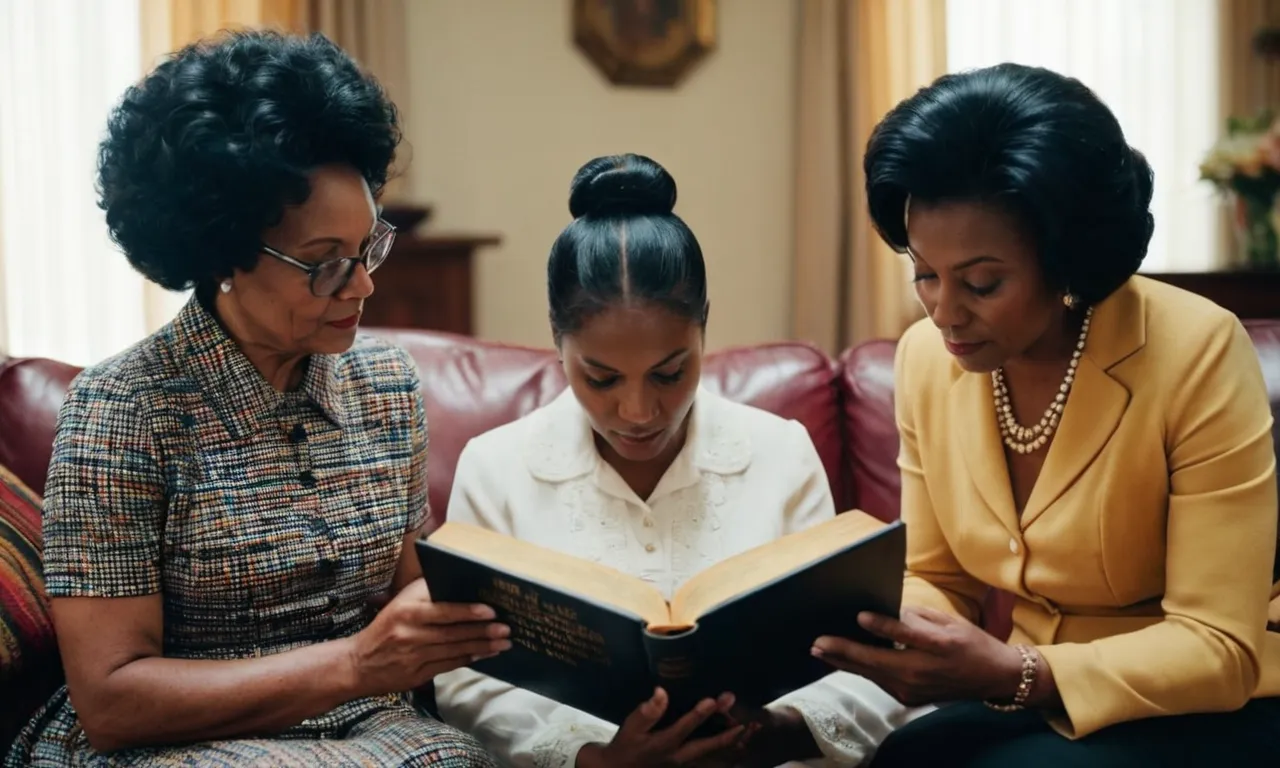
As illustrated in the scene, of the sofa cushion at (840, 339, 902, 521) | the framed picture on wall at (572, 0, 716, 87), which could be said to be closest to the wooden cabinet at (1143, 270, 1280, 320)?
the sofa cushion at (840, 339, 902, 521)

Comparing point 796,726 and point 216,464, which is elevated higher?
point 216,464

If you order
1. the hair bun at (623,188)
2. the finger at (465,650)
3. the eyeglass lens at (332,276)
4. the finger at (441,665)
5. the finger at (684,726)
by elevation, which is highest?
the hair bun at (623,188)

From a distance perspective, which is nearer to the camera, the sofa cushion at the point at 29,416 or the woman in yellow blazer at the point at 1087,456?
the woman in yellow blazer at the point at 1087,456

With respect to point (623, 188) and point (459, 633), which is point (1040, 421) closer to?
point (623, 188)

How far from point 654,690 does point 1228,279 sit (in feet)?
7.39

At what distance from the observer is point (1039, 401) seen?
1535mm

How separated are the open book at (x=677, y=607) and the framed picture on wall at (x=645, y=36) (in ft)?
10.4

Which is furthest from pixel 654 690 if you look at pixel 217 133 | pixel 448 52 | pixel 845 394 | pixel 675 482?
pixel 448 52

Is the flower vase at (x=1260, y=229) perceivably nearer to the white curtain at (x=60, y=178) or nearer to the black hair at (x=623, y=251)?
the black hair at (x=623, y=251)

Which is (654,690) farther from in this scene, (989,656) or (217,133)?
(217,133)

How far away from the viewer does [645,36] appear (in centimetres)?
424

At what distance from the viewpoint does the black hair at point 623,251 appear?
5.07ft

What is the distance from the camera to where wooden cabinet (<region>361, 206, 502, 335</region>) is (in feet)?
11.8

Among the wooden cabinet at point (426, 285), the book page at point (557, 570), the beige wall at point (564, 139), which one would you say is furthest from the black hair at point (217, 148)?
the beige wall at point (564, 139)
